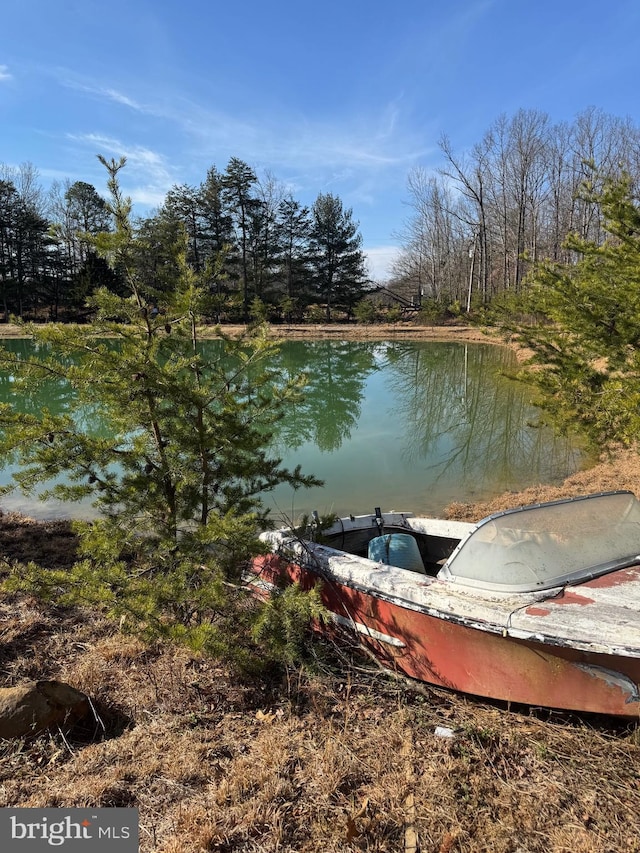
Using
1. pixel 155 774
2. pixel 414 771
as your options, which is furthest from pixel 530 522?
pixel 155 774

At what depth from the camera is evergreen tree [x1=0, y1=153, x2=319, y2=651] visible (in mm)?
3504

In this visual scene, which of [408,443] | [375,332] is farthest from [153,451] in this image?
[375,332]

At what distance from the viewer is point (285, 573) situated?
14.4 feet

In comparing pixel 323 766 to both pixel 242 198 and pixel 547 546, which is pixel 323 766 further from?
pixel 242 198

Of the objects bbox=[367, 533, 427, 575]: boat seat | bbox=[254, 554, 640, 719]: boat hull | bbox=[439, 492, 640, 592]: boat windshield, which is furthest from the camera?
bbox=[367, 533, 427, 575]: boat seat

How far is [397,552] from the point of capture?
15.1 feet

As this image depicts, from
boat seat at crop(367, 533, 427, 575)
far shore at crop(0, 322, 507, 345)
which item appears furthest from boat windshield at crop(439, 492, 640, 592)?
far shore at crop(0, 322, 507, 345)

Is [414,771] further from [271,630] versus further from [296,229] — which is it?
[296,229]

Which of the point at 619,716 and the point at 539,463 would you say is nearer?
the point at 619,716

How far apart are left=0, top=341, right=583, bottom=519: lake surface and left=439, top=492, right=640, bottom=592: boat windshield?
7.18 feet

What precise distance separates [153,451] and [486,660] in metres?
2.80

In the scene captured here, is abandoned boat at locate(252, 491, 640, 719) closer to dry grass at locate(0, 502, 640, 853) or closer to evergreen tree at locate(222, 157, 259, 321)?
dry grass at locate(0, 502, 640, 853)

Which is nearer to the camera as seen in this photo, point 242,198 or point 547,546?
point 547,546

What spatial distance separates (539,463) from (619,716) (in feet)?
26.8
